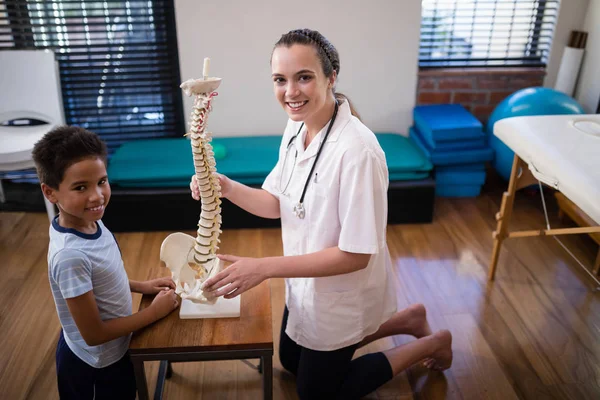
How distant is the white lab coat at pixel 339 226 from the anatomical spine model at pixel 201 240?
0.24 meters

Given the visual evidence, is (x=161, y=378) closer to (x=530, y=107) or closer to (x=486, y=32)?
(x=530, y=107)

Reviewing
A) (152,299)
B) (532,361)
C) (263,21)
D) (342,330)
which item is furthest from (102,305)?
(263,21)

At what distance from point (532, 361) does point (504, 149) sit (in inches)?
56.8

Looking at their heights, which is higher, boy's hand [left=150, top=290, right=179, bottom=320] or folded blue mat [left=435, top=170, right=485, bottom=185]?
boy's hand [left=150, top=290, right=179, bottom=320]

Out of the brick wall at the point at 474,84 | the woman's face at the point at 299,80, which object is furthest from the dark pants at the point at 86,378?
the brick wall at the point at 474,84

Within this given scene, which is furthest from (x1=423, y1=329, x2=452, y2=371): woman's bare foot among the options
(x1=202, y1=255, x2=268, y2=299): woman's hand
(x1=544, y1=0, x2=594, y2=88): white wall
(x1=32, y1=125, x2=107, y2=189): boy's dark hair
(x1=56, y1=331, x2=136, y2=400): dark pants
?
(x1=544, y1=0, x2=594, y2=88): white wall

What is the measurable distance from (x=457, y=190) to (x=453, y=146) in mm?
334

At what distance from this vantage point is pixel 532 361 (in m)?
2.19

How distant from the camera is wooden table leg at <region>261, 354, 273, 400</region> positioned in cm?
159

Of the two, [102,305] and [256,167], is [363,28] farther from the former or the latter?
[102,305]

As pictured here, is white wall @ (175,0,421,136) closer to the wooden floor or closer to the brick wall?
the brick wall

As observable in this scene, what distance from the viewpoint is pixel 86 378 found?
1.61 metres

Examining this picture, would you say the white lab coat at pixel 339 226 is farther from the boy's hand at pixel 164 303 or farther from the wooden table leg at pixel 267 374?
the boy's hand at pixel 164 303

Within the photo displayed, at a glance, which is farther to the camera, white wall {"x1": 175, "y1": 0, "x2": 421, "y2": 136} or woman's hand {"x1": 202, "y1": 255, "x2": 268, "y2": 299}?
white wall {"x1": 175, "y1": 0, "x2": 421, "y2": 136}
